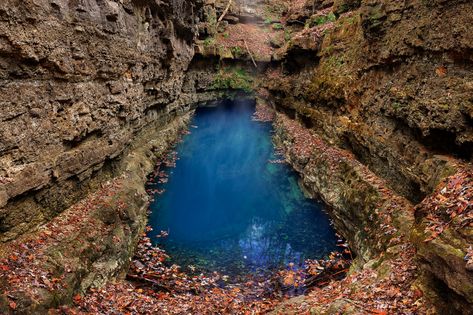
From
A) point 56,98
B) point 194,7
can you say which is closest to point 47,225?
point 56,98

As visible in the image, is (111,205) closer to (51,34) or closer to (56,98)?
(56,98)

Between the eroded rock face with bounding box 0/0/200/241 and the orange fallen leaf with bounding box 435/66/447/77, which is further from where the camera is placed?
the orange fallen leaf with bounding box 435/66/447/77

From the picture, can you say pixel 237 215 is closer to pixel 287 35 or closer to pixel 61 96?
pixel 61 96

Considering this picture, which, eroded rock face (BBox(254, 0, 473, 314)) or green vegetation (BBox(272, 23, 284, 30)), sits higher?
green vegetation (BBox(272, 23, 284, 30))

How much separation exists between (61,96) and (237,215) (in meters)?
8.70

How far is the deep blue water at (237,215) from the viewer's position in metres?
11.8

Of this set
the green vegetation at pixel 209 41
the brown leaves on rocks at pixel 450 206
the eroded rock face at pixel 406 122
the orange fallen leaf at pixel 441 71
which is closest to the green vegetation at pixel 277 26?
the green vegetation at pixel 209 41

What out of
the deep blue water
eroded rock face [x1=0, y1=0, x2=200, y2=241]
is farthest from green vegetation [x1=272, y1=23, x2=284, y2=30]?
eroded rock face [x1=0, y1=0, x2=200, y2=241]

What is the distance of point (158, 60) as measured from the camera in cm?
1880

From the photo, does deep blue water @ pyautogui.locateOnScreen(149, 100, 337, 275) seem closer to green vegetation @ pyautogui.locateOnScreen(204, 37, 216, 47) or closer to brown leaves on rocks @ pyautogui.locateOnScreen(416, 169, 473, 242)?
brown leaves on rocks @ pyautogui.locateOnScreen(416, 169, 473, 242)

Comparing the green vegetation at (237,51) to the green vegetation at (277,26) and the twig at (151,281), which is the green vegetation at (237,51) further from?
the twig at (151,281)

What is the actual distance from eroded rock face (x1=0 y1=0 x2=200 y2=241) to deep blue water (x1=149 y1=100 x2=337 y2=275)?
3.98 metres

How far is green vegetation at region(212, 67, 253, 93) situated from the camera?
36.6 m

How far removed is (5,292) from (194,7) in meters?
22.5
